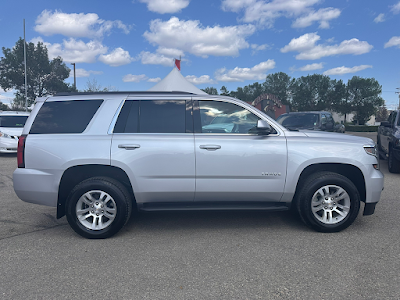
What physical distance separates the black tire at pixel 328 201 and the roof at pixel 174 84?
1475 cm

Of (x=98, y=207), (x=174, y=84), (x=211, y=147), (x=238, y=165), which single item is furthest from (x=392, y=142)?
(x=174, y=84)

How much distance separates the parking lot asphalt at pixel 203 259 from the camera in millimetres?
2914

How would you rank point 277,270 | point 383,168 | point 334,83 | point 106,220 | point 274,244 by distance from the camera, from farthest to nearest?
1. point 334,83
2. point 383,168
3. point 106,220
4. point 274,244
5. point 277,270

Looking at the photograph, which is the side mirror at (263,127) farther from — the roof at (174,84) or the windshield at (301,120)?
the roof at (174,84)

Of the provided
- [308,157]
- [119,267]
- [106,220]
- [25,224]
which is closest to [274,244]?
[308,157]

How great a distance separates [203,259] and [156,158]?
1.35 m

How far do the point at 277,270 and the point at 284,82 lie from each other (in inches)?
4584

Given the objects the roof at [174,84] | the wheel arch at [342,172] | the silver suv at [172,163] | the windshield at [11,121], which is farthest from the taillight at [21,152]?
the roof at [174,84]

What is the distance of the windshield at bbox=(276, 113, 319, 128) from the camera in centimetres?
1123

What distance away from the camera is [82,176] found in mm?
4367

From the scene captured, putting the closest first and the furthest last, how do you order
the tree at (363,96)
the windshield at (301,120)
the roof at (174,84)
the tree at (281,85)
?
the windshield at (301,120) → the roof at (174,84) → the tree at (363,96) → the tree at (281,85)

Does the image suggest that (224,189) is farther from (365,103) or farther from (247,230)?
(365,103)

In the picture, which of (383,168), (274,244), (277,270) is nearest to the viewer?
(277,270)

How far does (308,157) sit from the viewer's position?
4.21 metres
